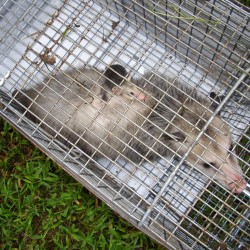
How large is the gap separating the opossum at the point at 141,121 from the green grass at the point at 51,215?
43 centimetres

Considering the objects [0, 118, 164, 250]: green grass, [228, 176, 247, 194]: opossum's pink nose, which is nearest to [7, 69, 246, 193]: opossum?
[228, 176, 247, 194]: opossum's pink nose

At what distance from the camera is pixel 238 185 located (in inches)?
99.4

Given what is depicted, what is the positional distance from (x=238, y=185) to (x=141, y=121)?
0.82m

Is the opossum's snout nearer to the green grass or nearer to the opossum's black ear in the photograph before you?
the opossum's black ear

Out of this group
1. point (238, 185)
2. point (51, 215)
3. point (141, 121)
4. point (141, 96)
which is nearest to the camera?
point (238, 185)

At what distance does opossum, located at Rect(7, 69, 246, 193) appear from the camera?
2.57m

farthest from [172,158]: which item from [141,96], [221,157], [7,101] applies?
[7,101]

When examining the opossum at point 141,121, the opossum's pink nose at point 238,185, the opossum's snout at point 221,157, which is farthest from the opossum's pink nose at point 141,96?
the opossum's pink nose at point 238,185

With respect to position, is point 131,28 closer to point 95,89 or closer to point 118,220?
point 95,89

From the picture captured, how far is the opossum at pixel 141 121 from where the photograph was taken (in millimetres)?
2574

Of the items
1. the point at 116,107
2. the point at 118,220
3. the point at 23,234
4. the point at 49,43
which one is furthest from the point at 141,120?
the point at 23,234

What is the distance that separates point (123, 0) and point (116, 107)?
0.83m

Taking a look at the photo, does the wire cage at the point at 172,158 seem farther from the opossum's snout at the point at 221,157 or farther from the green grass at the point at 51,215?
the green grass at the point at 51,215

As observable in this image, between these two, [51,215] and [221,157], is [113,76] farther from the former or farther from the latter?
[51,215]
